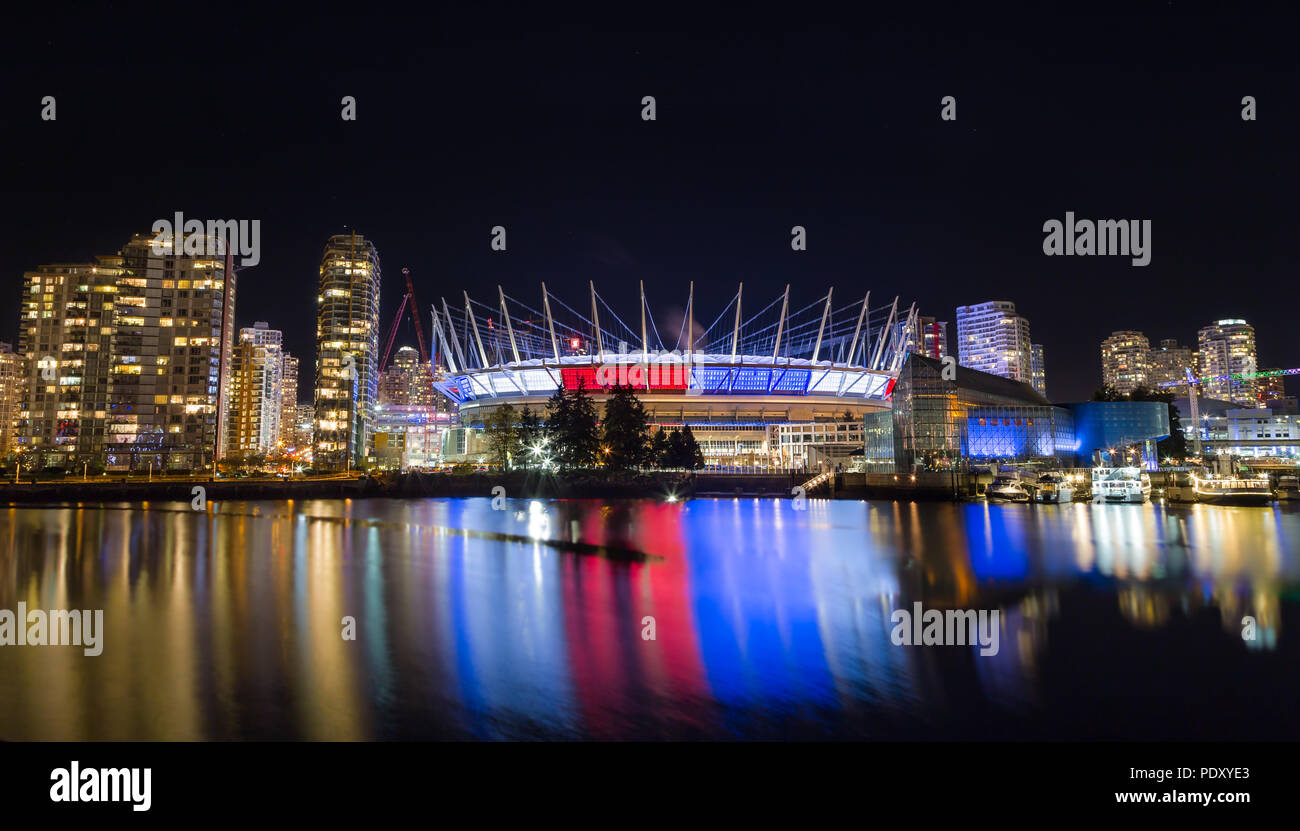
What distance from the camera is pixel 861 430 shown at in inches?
3868

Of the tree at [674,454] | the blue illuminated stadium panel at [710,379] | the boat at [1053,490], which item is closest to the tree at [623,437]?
the tree at [674,454]

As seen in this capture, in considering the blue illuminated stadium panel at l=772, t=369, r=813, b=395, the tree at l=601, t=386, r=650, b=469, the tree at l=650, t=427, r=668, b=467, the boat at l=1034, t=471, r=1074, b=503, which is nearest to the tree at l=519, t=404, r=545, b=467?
the tree at l=601, t=386, r=650, b=469

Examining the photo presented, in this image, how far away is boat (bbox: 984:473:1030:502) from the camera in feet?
196

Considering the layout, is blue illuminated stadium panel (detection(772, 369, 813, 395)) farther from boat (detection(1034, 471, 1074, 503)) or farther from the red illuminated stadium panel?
boat (detection(1034, 471, 1074, 503))

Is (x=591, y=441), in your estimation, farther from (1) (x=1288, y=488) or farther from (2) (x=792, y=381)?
(1) (x=1288, y=488)

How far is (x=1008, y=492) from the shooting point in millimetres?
59625

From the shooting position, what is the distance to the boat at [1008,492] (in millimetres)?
59688

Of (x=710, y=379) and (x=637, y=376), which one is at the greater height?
(x=637, y=376)

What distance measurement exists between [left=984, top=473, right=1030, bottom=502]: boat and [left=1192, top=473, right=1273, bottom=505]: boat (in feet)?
52.7

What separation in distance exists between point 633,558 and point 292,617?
11.4 m

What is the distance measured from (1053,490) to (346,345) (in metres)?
139

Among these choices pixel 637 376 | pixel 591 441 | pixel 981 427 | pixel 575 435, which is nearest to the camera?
pixel 575 435

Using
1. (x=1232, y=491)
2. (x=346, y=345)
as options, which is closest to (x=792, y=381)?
(x=1232, y=491)
